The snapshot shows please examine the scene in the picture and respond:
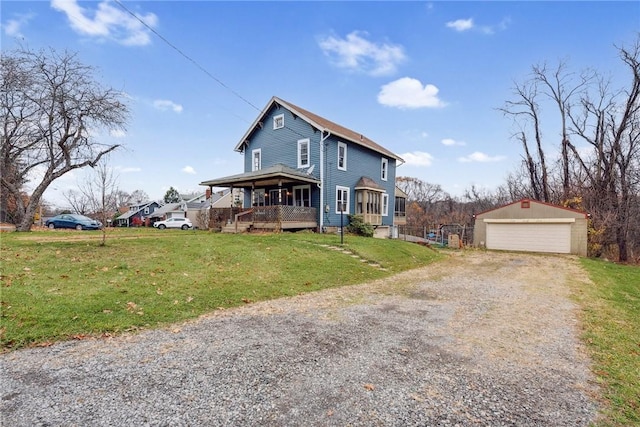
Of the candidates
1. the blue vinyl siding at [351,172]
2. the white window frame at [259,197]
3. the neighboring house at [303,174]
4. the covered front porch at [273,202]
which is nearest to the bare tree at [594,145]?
the blue vinyl siding at [351,172]

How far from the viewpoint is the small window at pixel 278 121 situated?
2058 cm

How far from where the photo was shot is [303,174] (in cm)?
1875

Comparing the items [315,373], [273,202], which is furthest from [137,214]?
[315,373]

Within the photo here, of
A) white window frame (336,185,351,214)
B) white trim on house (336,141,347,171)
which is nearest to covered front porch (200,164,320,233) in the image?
white window frame (336,185,351,214)

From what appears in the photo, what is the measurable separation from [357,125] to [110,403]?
25876 mm

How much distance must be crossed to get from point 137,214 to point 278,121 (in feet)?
127

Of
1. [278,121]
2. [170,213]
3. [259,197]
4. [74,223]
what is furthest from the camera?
[170,213]

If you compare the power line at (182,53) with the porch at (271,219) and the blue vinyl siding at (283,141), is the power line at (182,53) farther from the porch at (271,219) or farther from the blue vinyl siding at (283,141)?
the porch at (271,219)

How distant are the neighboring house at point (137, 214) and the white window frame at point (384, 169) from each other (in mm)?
36556

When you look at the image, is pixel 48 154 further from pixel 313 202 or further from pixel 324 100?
pixel 324 100

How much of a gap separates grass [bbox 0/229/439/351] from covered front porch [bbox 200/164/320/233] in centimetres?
428

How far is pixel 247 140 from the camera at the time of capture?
22.7m

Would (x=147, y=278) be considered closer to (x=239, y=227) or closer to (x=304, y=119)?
→ (x=239, y=227)

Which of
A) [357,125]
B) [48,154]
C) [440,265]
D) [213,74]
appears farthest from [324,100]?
[48,154]
